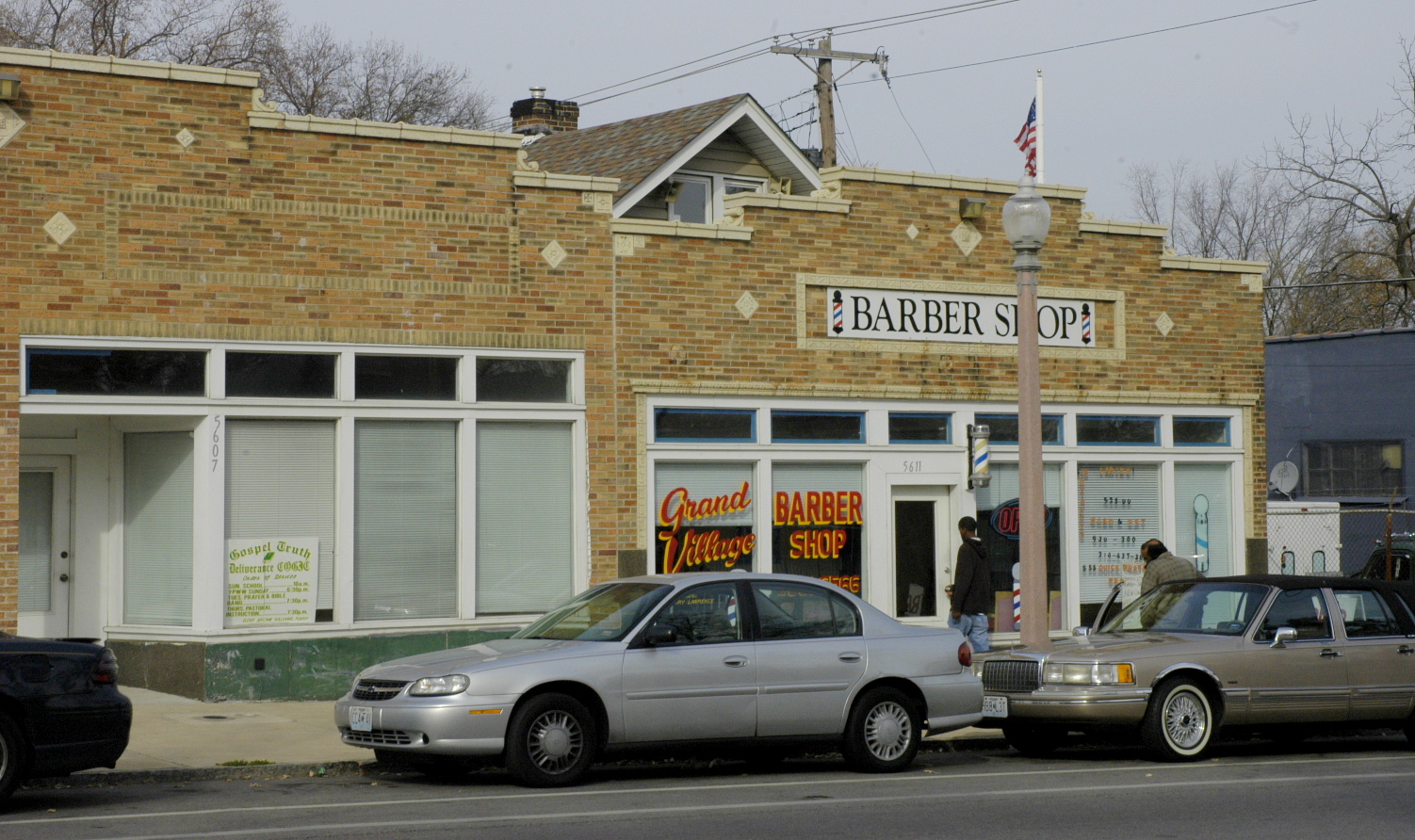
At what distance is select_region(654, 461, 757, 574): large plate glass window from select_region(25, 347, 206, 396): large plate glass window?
478 centimetres

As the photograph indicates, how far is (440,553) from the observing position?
51.4ft

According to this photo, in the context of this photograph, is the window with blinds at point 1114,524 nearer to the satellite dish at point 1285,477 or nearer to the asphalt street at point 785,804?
the asphalt street at point 785,804

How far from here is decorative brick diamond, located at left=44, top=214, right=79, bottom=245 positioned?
14062mm

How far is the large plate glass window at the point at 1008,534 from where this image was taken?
1830 centimetres

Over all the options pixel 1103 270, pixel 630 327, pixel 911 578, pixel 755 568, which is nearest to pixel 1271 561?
pixel 1103 270

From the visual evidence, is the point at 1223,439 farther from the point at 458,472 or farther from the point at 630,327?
the point at 458,472

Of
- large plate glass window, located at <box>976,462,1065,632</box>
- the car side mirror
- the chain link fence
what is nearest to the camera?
the car side mirror

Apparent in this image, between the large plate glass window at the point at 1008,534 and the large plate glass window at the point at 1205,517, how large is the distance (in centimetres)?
173

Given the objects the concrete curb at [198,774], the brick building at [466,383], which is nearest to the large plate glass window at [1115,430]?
the brick building at [466,383]

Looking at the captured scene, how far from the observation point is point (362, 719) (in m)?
10.4

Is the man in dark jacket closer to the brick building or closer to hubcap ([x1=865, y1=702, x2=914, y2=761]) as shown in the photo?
the brick building

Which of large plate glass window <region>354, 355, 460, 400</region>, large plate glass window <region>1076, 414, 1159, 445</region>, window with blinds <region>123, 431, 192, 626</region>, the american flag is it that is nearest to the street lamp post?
large plate glass window <region>1076, 414, 1159, 445</region>

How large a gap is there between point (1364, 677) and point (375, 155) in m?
10.1

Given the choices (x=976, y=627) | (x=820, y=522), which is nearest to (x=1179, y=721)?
(x=976, y=627)
